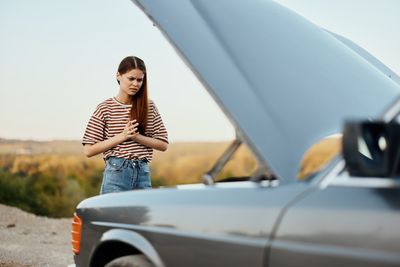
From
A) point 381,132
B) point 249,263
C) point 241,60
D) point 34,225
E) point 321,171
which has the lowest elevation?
point 34,225

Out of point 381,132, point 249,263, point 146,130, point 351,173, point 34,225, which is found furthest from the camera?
point 34,225

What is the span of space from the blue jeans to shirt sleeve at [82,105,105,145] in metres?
0.23

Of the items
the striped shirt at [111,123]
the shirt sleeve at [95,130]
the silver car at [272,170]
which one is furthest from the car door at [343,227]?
the shirt sleeve at [95,130]

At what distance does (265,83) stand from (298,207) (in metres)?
0.66

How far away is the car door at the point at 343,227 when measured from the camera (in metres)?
1.91

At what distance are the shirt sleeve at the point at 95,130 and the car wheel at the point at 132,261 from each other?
1.92 m

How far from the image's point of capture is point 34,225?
13.7 m

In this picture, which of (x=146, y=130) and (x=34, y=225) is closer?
(x=146, y=130)

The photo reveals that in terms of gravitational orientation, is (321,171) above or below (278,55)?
below

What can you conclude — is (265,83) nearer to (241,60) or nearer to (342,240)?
(241,60)

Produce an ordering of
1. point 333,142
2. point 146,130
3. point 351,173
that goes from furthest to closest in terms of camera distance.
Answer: point 146,130 < point 333,142 < point 351,173

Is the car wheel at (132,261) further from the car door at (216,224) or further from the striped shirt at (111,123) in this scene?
the striped shirt at (111,123)

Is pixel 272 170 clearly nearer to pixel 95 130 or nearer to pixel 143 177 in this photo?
pixel 143 177

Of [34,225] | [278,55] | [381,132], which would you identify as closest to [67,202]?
[34,225]
